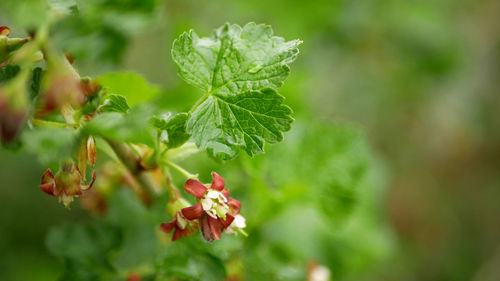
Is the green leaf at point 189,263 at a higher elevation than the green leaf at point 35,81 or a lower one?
lower

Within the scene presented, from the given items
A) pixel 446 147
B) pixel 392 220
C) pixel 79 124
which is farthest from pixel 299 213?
pixel 446 147

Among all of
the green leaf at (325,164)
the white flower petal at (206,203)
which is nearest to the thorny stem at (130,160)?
the white flower petal at (206,203)

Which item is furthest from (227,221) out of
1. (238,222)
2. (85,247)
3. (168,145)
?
(85,247)

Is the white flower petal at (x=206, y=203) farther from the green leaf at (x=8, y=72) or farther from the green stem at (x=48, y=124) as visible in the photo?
the green leaf at (x=8, y=72)

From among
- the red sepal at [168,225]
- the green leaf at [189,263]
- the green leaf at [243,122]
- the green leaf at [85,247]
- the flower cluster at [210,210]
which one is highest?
Answer: the green leaf at [243,122]

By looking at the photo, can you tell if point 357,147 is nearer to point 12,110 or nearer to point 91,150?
point 91,150

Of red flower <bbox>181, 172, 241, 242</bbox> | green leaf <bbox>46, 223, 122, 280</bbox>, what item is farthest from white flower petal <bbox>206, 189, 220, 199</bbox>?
green leaf <bbox>46, 223, 122, 280</bbox>

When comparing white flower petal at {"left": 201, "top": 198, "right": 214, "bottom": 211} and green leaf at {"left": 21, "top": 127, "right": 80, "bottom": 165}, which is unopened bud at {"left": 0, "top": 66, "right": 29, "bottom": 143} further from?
white flower petal at {"left": 201, "top": 198, "right": 214, "bottom": 211}
